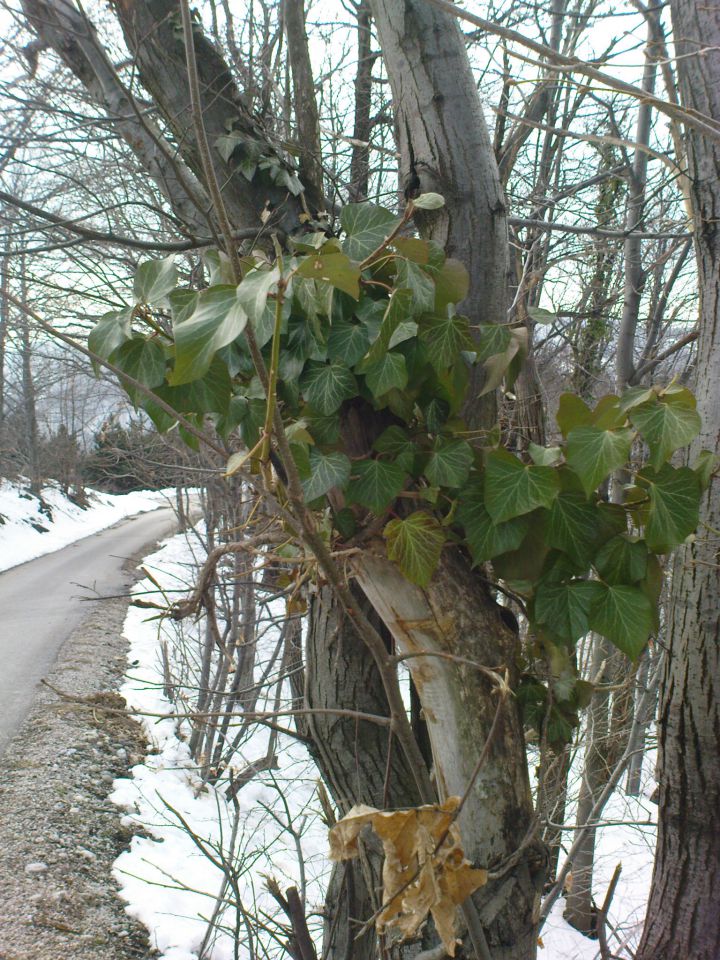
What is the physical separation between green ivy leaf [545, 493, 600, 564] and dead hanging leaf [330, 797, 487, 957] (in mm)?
442

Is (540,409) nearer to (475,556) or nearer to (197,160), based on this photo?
(475,556)

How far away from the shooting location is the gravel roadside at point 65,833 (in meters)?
3.68

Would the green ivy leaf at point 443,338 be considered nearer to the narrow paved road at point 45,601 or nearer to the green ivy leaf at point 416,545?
the green ivy leaf at point 416,545

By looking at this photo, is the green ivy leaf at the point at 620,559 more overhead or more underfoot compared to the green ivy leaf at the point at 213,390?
more underfoot

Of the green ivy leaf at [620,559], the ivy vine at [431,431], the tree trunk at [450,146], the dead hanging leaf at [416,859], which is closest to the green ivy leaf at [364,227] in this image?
the ivy vine at [431,431]

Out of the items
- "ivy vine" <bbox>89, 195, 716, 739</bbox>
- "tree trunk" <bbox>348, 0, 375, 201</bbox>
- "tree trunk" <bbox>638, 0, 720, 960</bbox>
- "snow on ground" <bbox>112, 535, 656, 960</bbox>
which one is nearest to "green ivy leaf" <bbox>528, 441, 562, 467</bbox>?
"ivy vine" <bbox>89, 195, 716, 739</bbox>

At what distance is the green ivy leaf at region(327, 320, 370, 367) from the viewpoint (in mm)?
1123

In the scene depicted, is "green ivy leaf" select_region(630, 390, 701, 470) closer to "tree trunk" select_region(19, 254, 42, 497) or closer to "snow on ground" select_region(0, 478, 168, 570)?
"snow on ground" select_region(0, 478, 168, 570)

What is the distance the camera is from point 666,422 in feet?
3.37

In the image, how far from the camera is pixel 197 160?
2031 millimetres

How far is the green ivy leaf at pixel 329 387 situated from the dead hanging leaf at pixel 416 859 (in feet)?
1.94

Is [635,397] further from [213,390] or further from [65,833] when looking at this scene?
[65,833]

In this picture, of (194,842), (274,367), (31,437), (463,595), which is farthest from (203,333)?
(31,437)

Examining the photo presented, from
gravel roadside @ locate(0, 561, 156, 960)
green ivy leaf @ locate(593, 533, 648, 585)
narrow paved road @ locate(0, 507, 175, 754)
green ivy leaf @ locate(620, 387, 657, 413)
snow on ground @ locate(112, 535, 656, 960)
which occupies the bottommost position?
snow on ground @ locate(112, 535, 656, 960)
